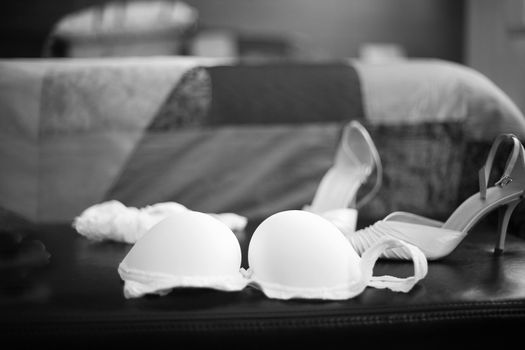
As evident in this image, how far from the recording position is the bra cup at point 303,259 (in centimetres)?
73

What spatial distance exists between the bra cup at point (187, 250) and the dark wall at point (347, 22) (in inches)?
111

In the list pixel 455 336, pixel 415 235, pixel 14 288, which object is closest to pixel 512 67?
pixel 415 235

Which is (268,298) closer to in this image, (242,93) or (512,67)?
(242,93)

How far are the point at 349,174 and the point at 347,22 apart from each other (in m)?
2.32

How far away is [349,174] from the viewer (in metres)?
1.43

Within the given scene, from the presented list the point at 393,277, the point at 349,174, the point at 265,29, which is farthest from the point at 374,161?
the point at 265,29

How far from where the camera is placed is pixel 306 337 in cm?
Result: 68

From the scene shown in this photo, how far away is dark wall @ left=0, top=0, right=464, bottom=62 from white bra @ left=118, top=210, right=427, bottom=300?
111 inches

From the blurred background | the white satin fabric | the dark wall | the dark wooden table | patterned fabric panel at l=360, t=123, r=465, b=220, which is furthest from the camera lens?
the dark wall

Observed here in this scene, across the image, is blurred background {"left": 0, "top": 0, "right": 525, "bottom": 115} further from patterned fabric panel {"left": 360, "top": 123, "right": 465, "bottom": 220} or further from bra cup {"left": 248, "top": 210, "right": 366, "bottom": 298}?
bra cup {"left": 248, "top": 210, "right": 366, "bottom": 298}

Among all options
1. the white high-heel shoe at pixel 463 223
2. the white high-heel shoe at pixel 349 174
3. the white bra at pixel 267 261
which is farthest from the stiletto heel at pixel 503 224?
the white high-heel shoe at pixel 349 174

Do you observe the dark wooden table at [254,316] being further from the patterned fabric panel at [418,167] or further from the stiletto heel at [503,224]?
the patterned fabric panel at [418,167]

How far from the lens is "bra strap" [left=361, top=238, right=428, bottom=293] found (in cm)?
75

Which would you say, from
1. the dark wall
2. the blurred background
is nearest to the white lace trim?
the blurred background
